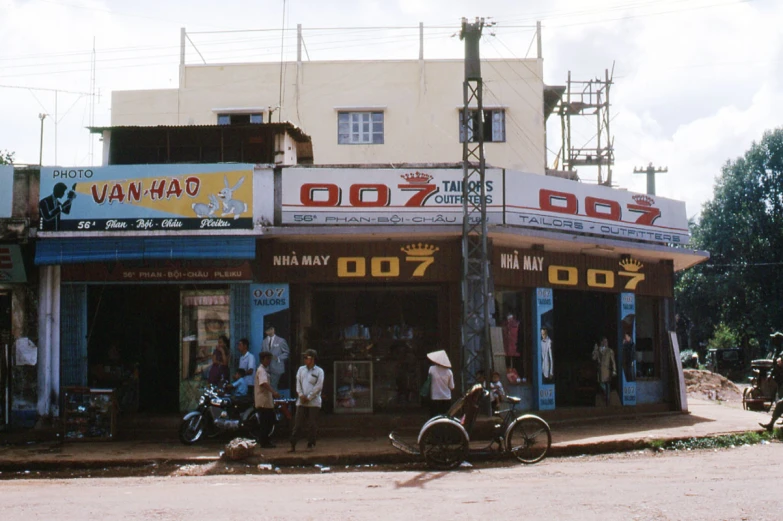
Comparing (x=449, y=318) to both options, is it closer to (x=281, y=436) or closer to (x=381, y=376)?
(x=381, y=376)

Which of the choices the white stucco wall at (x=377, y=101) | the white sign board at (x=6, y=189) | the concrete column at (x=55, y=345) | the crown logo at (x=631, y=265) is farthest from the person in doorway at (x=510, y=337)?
the white stucco wall at (x=377, y=101)

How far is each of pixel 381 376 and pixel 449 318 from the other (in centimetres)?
203

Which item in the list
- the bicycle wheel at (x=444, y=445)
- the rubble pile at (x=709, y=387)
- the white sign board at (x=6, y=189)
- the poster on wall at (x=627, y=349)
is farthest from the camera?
the rubble pile at (x=709, y=387)

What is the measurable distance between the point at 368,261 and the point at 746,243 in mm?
31399

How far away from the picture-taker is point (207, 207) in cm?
1594

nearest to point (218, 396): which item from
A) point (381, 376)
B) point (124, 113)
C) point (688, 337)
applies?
point (381, 376)

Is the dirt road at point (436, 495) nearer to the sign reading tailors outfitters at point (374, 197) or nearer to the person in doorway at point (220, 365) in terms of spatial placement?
the person in doorway at point (220, 365)

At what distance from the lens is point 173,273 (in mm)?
16156

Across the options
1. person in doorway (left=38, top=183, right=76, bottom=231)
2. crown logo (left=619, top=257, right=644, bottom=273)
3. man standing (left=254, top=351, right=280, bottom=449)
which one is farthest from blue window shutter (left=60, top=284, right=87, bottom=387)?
crown logo (left=619, top=257, right=644, bottom=273)

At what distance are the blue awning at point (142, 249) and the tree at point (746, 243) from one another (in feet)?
107

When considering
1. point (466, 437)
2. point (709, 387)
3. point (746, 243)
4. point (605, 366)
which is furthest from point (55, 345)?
point (746, 243)

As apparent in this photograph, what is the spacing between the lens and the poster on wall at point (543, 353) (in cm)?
1748

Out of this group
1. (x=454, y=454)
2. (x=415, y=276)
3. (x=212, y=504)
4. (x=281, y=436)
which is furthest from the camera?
(x=415, y=276)

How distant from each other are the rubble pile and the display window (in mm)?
17816
